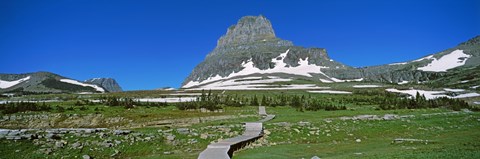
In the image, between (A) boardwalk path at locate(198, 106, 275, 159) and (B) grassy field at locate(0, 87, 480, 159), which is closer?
(A) boardwalk path at locate(198, 106, 275, 159)

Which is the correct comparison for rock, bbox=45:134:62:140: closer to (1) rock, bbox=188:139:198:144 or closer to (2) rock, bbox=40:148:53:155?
(2) rock, bbox=40:148:53:155

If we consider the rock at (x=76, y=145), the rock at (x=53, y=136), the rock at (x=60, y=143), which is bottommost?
the rock at (x=76, y=145)

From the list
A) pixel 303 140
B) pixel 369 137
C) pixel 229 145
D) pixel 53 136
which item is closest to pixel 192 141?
pixel 229 145

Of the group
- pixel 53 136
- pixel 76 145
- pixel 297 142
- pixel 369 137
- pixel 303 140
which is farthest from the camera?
pixel 369 137

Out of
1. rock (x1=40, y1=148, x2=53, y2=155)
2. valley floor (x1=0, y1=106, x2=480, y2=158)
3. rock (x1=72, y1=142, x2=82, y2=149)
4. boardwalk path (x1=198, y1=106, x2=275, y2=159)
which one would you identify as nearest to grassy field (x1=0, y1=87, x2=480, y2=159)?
valley floor (x1=0, y1=106, x2=480, y2=158)

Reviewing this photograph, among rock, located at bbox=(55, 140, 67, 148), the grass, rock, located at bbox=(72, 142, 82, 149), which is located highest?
rock, located at bbox=(55, 140, 67, 148)

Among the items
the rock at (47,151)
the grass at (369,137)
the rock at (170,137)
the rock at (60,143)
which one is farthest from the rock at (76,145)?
the grass at (369,137)

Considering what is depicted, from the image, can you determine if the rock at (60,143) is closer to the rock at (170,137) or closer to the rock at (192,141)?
the rock at (170,137)

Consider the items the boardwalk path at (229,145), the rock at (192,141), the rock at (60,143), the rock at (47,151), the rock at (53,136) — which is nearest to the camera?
the boardwalk path at (229,145)

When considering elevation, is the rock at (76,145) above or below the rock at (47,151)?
above

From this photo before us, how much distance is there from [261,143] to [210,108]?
33.3 m

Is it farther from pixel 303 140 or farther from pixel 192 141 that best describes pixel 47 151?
pixel 303 140

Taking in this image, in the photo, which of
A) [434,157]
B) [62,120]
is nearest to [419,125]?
[434,157]

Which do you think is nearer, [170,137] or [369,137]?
[170,137]
